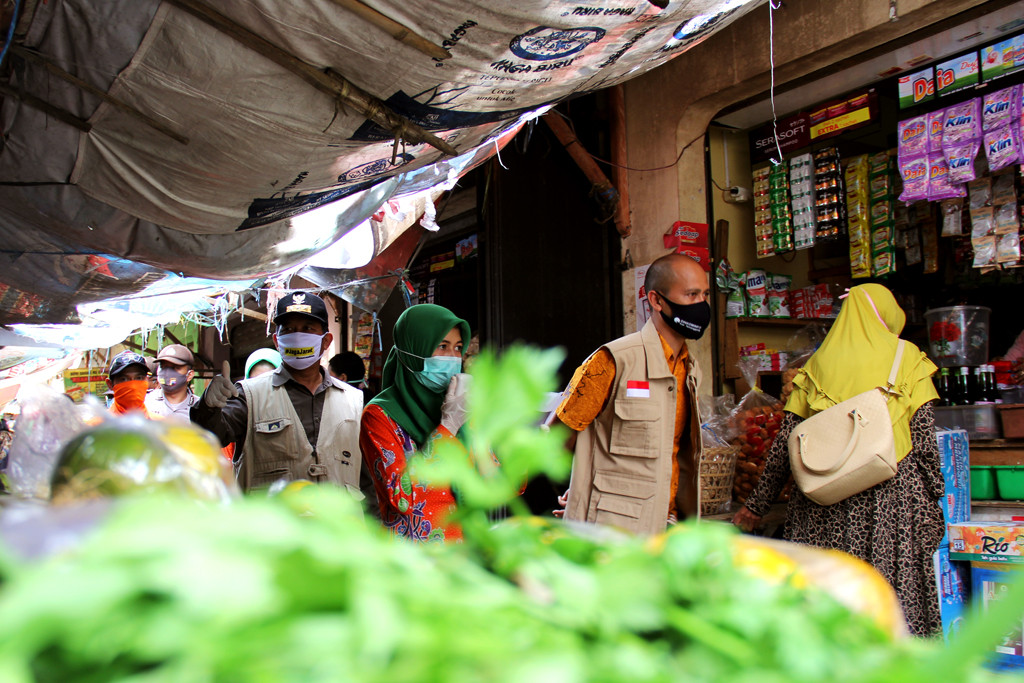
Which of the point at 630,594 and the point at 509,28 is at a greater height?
the point at 509,28

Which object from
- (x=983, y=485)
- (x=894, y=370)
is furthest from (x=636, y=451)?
(x=983, y=485)

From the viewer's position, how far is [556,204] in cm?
554

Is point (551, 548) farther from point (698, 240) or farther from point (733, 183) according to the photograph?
point (733, 183)

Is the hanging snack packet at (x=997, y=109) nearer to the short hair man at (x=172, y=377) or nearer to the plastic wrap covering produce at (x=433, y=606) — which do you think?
the plastic wrap covering produce at (x=433, y=606)

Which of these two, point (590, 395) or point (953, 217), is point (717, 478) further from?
point (953, 217)

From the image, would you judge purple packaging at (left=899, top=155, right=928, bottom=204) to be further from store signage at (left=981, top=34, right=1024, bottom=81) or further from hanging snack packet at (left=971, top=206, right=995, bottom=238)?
store signage at (left=981, top=34, right=1024, bottom=81)

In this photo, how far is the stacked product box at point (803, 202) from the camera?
16.8 ft

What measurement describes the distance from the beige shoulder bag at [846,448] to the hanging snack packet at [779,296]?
7.03 feet

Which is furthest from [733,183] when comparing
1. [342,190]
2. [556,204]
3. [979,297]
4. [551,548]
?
[551,548]

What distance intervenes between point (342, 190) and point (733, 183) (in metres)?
3.54

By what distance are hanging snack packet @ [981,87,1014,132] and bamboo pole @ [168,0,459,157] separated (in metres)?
3.34

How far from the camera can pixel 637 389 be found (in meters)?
3.03

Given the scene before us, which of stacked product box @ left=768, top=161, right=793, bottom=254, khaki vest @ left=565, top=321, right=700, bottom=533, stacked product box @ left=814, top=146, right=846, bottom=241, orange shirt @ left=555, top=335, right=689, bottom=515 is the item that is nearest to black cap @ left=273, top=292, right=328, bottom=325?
orange shirt @ left=555, top=335, right=689, bottom=515

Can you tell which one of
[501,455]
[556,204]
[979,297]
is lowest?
[501,455]
